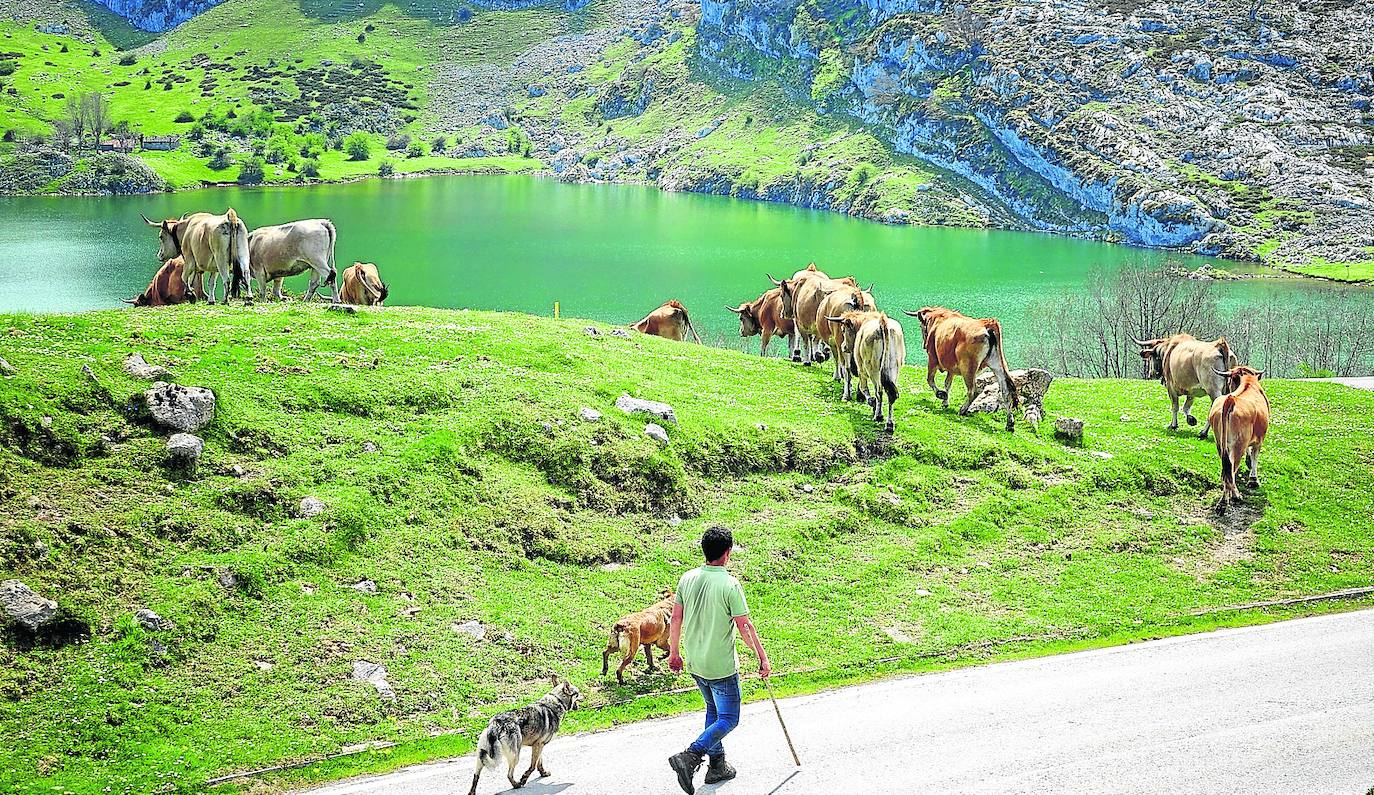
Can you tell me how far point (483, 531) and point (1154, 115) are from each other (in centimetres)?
16746

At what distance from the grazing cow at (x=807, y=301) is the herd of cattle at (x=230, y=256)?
1121 cm

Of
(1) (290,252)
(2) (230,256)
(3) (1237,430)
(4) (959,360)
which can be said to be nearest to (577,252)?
(1) (290,252)

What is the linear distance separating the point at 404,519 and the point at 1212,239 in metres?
137

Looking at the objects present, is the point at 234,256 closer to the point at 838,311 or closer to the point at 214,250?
the point at 214,250

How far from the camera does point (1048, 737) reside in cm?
1060

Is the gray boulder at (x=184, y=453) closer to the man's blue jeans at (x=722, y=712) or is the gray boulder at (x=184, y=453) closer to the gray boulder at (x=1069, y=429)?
the man's blue jeans at (x=722, y=712)

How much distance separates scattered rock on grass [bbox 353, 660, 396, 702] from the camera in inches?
432

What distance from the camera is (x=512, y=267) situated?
89312 millimetres

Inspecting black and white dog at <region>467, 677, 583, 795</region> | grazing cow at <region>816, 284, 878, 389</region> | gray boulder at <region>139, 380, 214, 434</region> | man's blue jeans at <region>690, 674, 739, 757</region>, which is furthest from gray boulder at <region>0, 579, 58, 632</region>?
grazing cow at <region>816, 284, 878, 389</region>

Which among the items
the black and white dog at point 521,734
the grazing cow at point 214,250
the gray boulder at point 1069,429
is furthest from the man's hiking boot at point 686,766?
the grazing cow at point 214,250

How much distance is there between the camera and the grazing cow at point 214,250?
2205 cm

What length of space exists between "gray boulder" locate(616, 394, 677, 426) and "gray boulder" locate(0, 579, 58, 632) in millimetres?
9504

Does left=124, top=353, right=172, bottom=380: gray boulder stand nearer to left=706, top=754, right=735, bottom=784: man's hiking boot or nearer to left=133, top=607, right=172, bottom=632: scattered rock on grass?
left=133, top=607, right=172, bottom=632: scattered rock on grass

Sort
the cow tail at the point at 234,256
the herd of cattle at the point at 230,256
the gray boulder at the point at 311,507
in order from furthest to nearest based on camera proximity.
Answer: the herd of cattle at the point at 230,256
the cow tail at the point at 234,256
the gray boulder at the point at 311,507
